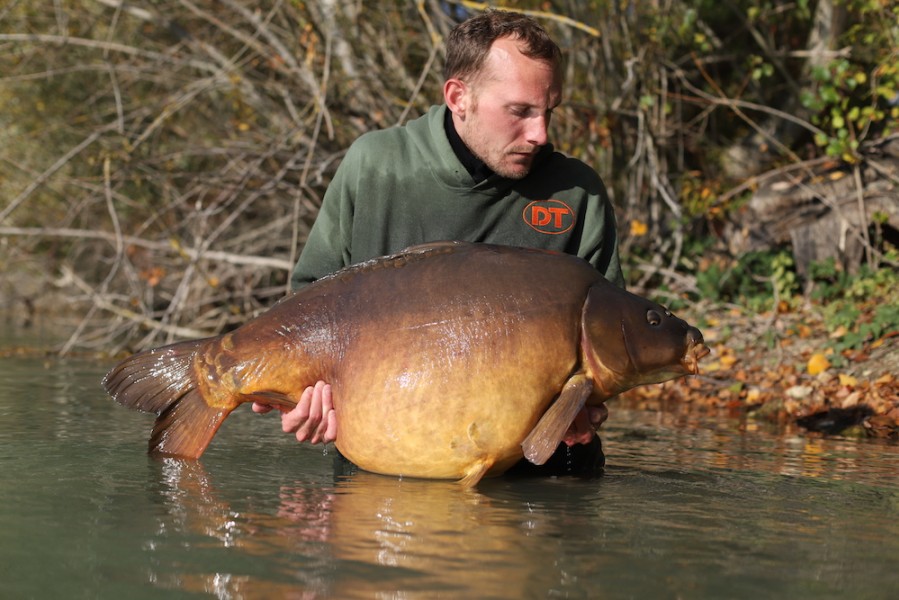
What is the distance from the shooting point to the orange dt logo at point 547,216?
3562 millimetres

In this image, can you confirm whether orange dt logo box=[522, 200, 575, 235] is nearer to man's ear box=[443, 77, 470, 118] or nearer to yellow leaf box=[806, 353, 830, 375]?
man's ear box=[443, 77, 470, 118]

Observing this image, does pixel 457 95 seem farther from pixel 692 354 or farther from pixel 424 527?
pixel 424 527

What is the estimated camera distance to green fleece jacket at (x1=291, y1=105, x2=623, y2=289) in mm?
3535

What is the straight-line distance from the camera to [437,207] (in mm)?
3551

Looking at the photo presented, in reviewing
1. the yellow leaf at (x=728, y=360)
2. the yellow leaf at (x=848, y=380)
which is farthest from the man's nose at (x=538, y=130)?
the yellow leaf at (x=728, y=360)

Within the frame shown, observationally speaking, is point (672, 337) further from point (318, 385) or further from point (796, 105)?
point (796, 105)

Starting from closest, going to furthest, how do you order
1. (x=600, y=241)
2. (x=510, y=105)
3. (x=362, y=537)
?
(x=362, y=537)
(x=510, y=105)
(x=600, y=241)

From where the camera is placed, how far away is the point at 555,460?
329 centimetres

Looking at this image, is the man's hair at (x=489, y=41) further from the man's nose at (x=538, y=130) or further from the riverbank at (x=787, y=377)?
the riverbank at (x=787, y=377)

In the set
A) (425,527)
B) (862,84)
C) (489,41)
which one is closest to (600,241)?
(489,41)

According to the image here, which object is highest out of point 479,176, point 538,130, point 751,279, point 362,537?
point 538,130

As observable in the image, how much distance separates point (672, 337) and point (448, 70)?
48.1 inches

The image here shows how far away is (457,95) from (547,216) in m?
0.50

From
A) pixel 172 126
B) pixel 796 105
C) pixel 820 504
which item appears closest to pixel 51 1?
pixel 172 126
